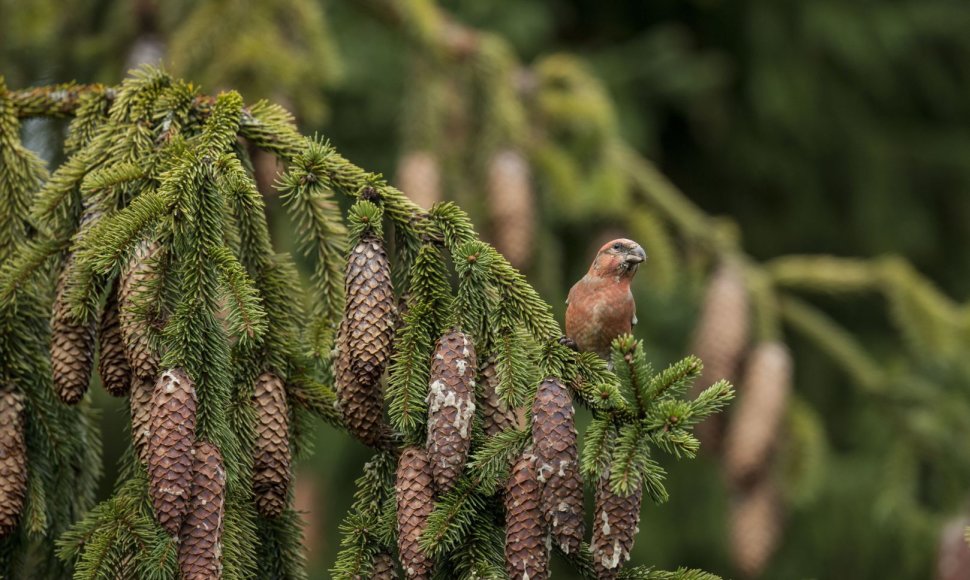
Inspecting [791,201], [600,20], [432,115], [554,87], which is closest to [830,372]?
[791,201]

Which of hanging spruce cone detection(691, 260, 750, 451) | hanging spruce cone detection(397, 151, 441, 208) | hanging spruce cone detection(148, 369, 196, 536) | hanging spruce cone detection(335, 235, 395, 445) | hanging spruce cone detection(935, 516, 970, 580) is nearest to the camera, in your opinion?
hanging spruce cone detection(148, 369, 196, 536)

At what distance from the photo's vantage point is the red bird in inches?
72.7

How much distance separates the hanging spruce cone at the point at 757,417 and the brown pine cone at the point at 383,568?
1.92m

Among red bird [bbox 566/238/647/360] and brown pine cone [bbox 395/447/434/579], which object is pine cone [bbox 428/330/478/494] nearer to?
brown pine cone [bbox 395/447/434/579]

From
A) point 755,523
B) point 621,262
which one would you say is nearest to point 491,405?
point 621,262

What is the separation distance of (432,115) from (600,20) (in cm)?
304

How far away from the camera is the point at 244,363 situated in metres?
1.67

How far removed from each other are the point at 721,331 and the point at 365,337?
214cm

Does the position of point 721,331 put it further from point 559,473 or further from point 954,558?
point 559,473

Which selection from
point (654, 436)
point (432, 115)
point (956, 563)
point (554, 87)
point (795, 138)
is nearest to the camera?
point (654, 436)

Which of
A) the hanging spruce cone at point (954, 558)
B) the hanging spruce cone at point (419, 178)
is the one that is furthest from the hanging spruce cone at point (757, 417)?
the hanging spruce cone at point (419, 178)

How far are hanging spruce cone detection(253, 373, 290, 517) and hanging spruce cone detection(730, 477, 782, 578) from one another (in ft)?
7.35

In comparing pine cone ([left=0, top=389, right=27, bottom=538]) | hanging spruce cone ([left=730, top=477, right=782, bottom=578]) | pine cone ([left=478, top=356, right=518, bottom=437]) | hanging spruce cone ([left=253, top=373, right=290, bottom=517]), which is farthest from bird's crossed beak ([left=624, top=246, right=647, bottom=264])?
hanging spruce cone ([left=730, top=477, right=782, bottom=578])

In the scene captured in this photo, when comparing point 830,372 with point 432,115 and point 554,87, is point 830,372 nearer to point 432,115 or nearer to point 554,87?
point 554,87
